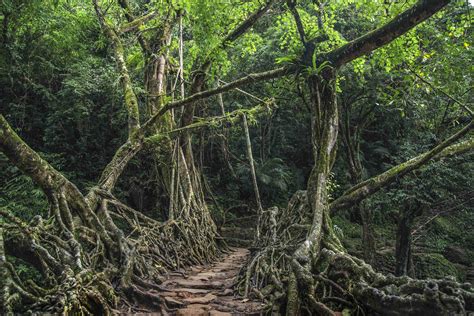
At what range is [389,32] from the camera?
475 cm

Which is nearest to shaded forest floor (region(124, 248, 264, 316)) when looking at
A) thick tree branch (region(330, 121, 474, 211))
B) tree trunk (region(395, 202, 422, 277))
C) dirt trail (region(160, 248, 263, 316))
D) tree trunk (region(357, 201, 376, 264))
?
dirt trail (region(160, 248, 263, 316))

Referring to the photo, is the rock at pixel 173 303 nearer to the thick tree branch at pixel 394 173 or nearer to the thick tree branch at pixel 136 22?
the thick tree branch at pixel 394 173

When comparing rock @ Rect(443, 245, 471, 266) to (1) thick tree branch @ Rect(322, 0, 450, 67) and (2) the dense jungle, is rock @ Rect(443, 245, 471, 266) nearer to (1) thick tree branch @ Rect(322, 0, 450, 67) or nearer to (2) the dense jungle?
(2) the dense jungle

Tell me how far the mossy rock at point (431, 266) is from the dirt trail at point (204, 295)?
5813 mm

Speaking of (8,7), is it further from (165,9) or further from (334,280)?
(334,280)

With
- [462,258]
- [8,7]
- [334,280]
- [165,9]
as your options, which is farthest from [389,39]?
[462,258]

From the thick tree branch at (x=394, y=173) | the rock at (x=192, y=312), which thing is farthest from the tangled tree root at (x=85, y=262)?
the thick tree branch at (x=394, y=173)

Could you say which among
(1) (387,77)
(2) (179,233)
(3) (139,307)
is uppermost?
(1) (387,77)

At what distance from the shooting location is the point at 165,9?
7.48 m

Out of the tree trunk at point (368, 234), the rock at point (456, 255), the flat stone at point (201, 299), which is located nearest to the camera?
the flat stone at point (201, 299)

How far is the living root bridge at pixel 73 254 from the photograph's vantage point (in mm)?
3303

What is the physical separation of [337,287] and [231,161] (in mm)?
10251

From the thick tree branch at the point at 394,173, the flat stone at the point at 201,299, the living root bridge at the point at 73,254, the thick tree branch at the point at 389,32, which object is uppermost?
the thick tree branch at the point at 389,32

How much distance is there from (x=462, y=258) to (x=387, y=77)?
6.01 metres
